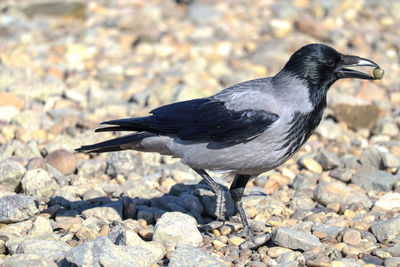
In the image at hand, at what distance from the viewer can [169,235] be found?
16.9 ft

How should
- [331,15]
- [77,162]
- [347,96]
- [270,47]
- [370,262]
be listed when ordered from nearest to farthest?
[370,262] → [77,162] → [347,96] → [270,47] → [331,15]

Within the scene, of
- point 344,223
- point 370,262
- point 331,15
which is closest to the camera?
point 370,262

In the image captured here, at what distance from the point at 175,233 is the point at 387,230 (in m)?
1.79

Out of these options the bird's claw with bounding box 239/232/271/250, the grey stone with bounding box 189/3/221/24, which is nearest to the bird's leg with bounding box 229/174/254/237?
the bird's claw with bounding box 239/232/271/250

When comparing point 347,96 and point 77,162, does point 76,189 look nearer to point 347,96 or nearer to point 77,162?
point 77,162

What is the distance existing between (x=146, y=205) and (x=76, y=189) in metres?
0.75

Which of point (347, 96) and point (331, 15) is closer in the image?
point (347, 96)

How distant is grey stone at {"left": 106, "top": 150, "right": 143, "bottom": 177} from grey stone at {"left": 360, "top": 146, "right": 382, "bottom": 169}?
256cm

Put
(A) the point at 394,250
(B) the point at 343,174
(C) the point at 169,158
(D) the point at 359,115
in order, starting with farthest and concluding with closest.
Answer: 1. (D) the point at 359,115
2. (C) the point at 169,158
3. (B) the point at 343,174
4. (A) the point at 394,250

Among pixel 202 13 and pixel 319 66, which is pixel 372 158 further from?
pixel 202 13

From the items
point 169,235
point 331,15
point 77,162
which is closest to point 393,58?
point 331,15

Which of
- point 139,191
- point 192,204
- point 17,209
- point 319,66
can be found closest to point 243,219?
point 192,204

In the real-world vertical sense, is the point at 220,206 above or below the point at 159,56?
above

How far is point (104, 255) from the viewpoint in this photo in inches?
175
